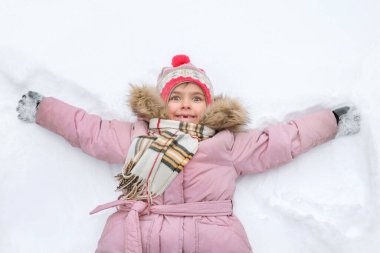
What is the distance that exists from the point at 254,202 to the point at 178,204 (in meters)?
0.34

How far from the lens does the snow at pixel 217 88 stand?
1747 millimetres

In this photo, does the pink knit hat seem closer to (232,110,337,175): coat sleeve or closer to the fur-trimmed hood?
the fur-trimmed hood

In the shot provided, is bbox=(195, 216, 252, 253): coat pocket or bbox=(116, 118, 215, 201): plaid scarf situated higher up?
bbox=(116, 118, 215, 201): plaid scarf

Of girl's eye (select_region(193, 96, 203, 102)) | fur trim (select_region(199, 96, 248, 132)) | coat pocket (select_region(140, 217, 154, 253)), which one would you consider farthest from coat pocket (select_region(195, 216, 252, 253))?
girl's eye (select_region(193, 96, 203, 102))

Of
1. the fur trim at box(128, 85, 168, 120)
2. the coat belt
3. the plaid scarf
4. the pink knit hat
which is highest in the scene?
the pink knit hat

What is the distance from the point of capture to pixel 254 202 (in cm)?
180

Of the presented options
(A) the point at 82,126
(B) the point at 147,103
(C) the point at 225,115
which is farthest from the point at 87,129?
(C) the point at 225,115

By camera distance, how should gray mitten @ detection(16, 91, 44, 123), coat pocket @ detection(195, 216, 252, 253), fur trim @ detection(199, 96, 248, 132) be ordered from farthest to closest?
gray mitten @ detection(16, 91, 44, 123)
fur trim @ detection(199, 96, 248, 132)
coat pocket @ detection(195, 216, 252, 253)

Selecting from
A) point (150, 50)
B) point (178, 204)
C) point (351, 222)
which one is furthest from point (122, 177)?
point (351, 222)

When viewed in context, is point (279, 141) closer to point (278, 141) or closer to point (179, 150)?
point (278, 141)

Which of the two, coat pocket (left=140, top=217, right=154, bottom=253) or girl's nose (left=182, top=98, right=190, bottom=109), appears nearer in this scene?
coat pocket (left=140, top=217, right=154, bottom=253)

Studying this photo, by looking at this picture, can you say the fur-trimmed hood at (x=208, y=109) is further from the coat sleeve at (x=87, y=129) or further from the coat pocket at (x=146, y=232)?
the coat pocket at (x=146, y=232)

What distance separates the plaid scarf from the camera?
162cm

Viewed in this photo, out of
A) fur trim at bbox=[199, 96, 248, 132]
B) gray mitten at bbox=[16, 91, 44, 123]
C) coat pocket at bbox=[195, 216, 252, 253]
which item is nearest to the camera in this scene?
coat pocket at bbox=[195, 216, 252, 253]
